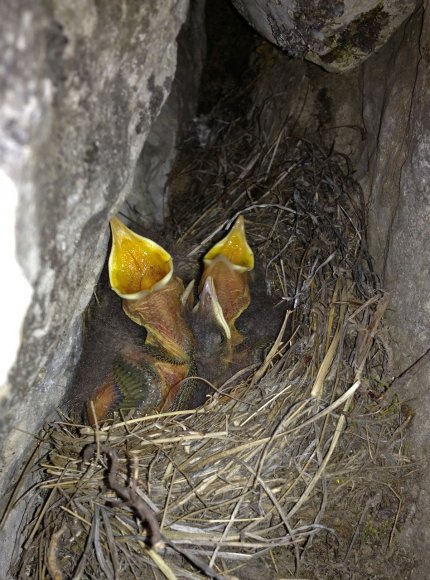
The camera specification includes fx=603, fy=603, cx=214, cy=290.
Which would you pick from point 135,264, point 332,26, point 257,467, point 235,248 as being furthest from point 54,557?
point 332,26

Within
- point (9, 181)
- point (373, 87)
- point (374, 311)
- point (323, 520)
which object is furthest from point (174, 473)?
point (373, 87)

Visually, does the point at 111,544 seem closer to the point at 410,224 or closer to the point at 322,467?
the point at 322,467

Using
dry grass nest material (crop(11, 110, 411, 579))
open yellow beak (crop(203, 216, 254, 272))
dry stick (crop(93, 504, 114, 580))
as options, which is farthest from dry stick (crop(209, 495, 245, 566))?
open yellow beak (crop(203, 216, 254, 272))

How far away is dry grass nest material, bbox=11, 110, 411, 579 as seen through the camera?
1303 mm

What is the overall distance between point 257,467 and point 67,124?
855mm

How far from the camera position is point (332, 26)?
155 cm

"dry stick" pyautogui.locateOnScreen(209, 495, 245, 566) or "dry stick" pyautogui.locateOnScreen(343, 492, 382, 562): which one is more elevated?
"dry stick" pyautogui.locateOnScreen(209, 495, 245, 566)

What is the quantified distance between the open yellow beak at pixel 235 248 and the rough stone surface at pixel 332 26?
498 millimetres

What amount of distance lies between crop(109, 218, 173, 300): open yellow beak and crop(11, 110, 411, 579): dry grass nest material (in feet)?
1.09

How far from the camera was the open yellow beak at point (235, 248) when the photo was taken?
1718mm

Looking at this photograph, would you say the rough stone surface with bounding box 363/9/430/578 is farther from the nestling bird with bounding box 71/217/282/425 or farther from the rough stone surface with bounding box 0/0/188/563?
the rough stone surface with bounding box 0/0/188/563

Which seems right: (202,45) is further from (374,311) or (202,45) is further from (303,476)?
(303,476)

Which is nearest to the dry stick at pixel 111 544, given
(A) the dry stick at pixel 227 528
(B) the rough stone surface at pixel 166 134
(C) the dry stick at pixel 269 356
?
(A) the dry stick at pixel 227 528

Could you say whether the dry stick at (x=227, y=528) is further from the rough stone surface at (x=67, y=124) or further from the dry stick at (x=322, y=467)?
the rough stone surface at (x=67, y=124)
